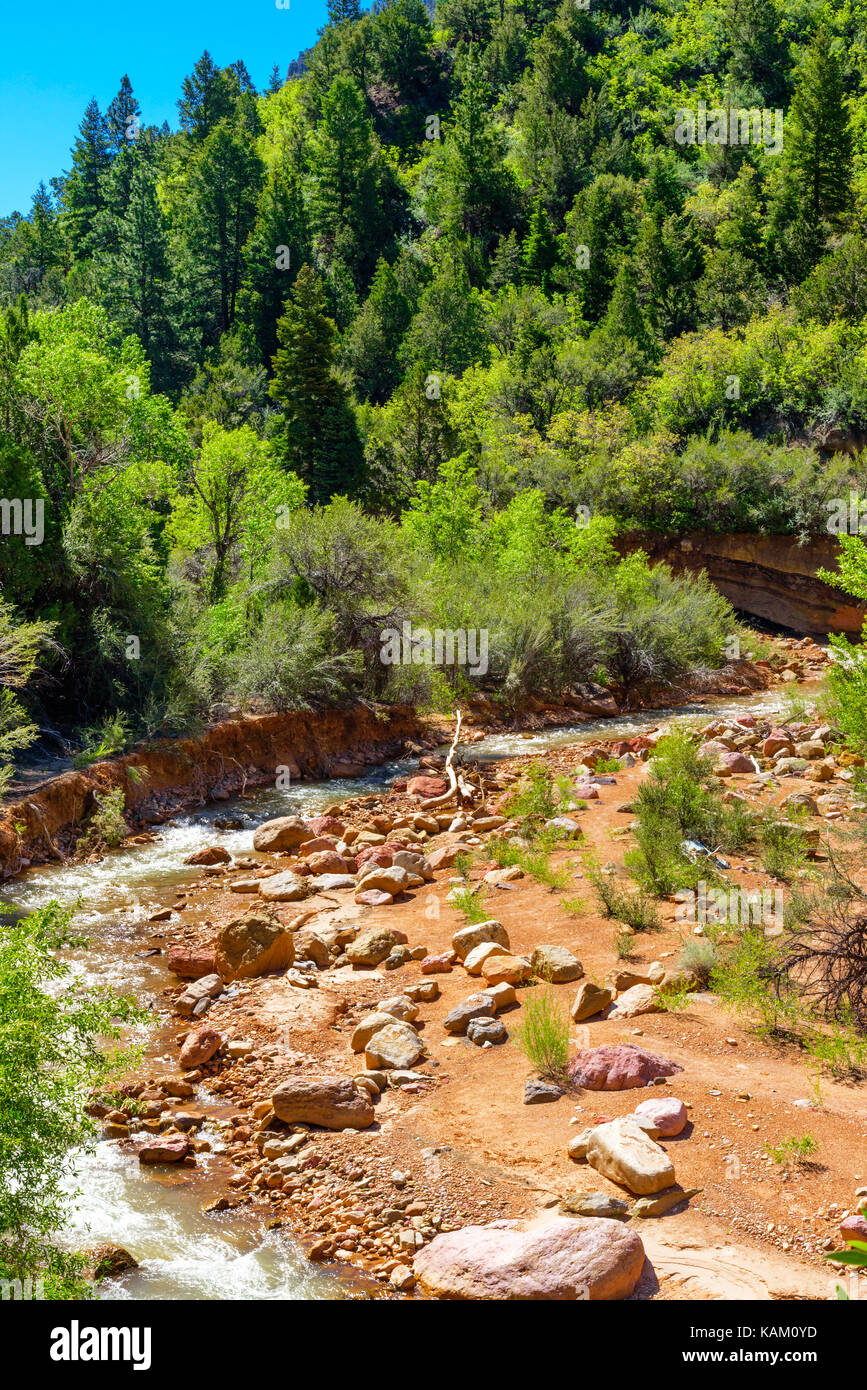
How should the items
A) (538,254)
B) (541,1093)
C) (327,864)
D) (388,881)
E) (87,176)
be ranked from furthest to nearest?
1. (87,176)
2. (538,254)
3. (327,864)
4. (388,881)
5. (541,1093)

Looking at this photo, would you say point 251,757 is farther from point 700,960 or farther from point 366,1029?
point 700,960

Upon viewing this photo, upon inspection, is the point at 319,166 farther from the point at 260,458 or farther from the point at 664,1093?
the point at 664,1093

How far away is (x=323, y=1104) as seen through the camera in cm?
696

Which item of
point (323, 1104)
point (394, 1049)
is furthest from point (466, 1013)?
point (323, 1104)

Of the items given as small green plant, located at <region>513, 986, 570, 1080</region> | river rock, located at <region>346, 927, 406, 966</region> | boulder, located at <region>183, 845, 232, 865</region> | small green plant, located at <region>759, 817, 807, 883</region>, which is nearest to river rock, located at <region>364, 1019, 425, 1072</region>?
small green plant, located at <region>513, 986, 570, 1080</region>

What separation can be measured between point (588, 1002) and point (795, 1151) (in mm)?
2378

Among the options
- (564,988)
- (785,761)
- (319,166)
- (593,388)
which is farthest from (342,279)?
(564,988)

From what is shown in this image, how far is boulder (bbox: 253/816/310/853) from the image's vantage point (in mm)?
14438

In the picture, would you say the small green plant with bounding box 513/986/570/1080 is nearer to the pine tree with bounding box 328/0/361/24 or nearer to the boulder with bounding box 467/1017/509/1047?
the boulder with bounding box 467/1017/509/1047

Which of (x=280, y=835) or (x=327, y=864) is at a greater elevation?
(x=280, y=835)

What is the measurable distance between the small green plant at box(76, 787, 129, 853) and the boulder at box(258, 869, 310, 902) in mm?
2938

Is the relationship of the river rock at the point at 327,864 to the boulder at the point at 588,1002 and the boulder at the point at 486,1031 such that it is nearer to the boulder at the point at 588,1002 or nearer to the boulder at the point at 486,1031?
the boulder at the point at 486,1031

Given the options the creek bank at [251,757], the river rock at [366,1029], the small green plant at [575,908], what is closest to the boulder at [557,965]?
the small green plant at [575,908]

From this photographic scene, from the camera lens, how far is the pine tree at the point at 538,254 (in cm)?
5888
